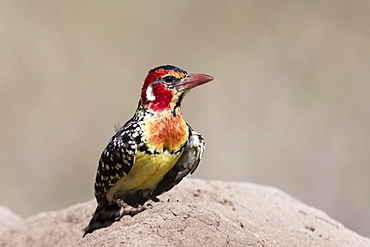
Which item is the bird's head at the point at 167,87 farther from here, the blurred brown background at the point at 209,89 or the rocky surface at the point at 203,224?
the blurred brown background at the point at 209,89

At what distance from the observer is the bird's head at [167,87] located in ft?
15.6

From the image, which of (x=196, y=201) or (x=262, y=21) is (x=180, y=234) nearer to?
(x=196, y=201)

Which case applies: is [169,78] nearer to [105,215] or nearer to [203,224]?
[105,215]

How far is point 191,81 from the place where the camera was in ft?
15.5

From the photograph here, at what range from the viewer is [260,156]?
11648mm

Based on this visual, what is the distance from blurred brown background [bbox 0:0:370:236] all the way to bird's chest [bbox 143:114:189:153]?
696cm

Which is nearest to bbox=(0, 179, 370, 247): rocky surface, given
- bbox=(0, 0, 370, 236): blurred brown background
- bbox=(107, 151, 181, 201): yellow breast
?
bbox=(107, 151, 181, 201): yellow breast

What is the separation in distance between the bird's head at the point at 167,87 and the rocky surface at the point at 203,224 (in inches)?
32.5

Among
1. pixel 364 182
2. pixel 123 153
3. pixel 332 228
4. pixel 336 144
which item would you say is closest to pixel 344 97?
pixel 336 144

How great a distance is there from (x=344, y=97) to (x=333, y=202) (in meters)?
2.24

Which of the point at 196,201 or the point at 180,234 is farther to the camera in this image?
the point at 196,201

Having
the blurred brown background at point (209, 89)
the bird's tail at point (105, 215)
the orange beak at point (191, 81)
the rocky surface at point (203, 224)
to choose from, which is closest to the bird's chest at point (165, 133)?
the orange beak at point (191, 81)

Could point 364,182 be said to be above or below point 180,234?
above

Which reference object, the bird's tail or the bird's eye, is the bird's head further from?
the bird's tail
